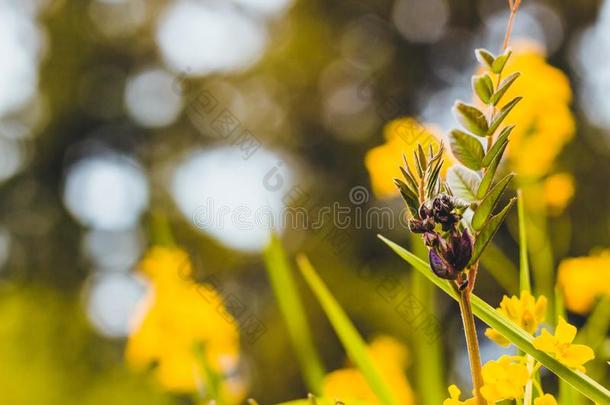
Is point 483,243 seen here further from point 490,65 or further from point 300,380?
point 300,380

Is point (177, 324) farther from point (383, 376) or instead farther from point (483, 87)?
point (483, 87)

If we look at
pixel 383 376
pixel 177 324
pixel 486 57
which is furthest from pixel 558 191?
pixel 486 57

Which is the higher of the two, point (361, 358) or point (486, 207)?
point (486, 207)

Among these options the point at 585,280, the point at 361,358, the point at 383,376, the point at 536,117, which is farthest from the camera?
the point at 536,117

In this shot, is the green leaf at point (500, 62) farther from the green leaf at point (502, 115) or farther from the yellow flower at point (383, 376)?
the yellow flower at point (383, 376)

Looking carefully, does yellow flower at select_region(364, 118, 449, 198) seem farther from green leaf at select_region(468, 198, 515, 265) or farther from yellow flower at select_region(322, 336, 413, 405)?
green leaf at select_region(468, 198, 515, 265)

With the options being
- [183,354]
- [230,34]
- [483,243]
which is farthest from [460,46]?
[483,243]
